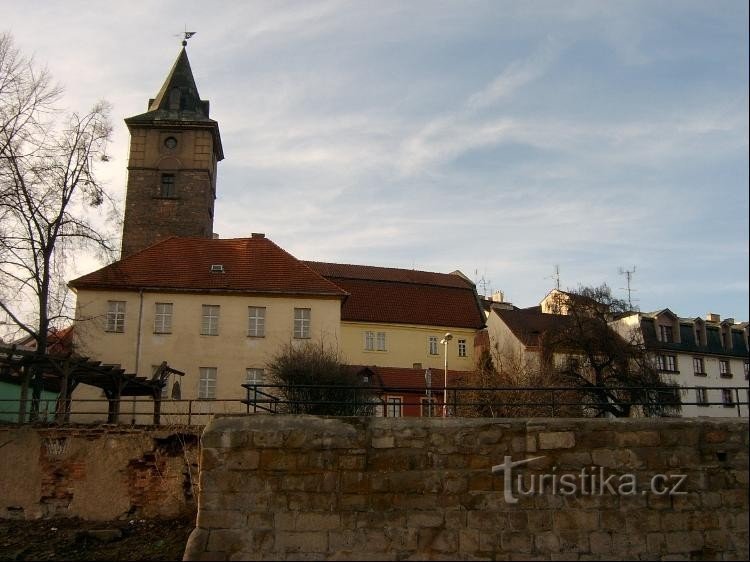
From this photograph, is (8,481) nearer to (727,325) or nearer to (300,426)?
(300,426)

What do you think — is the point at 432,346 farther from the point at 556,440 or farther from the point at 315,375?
the point at 556,440

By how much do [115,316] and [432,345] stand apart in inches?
718

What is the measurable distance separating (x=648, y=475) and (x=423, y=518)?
2908 millimetres

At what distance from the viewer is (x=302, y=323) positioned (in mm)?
34844

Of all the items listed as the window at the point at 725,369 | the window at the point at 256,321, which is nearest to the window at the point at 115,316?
the window at the point at 256,321

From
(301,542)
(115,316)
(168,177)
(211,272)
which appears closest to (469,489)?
(301,542)

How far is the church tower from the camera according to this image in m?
43.2

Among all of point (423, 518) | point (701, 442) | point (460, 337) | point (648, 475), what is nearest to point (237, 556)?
point (423, 518)

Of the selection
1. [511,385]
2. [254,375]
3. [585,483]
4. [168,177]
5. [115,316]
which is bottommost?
[585,483]

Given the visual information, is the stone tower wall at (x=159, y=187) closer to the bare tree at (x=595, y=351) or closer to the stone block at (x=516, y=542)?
the bare tree at (x=595, y=351)

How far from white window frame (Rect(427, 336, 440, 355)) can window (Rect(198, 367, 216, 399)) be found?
1464cm

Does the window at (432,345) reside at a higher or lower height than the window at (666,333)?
lower

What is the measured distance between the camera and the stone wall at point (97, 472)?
16875 millimetres

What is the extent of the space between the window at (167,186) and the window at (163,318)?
37.2 ft
